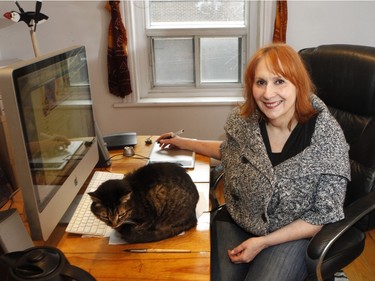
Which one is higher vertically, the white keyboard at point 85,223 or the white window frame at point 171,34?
the white window frame at point 171,34

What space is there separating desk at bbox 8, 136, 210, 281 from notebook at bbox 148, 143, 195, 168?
0.46 metres

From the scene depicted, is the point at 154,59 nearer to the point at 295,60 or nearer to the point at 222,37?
the point at 222,37

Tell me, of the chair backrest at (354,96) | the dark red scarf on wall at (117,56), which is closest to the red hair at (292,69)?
the chair backrest at (354,96)

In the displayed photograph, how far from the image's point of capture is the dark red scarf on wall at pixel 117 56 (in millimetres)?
2316

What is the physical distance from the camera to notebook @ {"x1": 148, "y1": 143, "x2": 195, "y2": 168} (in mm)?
1552

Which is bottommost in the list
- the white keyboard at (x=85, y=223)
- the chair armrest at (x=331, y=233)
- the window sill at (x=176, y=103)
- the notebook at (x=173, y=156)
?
the chair armrest at (x=331, y=233)

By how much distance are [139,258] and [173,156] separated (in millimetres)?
681

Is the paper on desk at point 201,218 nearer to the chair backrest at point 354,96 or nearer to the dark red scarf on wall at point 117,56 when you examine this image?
the chair backrest at point 354,96

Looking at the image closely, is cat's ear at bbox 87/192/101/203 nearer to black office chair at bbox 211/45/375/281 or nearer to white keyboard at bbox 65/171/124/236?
Answer: white keyboard at bbox 65/171/124/236

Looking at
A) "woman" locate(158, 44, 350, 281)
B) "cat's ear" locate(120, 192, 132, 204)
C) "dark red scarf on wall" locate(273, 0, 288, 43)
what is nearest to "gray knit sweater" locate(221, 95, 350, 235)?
"woman" locate(158, 44, 350, 281)

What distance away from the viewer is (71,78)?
120 cm

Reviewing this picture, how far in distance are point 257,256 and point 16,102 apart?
0.91 meters

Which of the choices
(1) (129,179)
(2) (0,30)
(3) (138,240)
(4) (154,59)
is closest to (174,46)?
(4) (154,59)

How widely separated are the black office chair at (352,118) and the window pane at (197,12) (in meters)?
1.07
